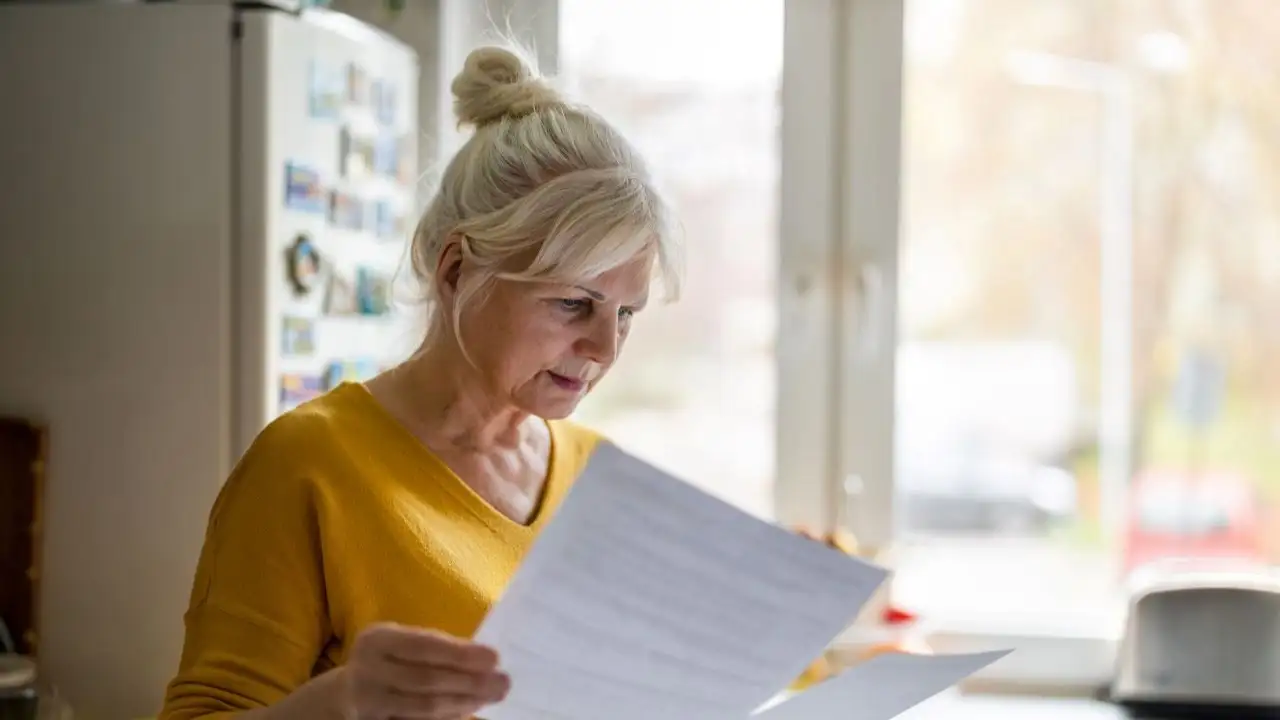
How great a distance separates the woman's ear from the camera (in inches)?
43.1

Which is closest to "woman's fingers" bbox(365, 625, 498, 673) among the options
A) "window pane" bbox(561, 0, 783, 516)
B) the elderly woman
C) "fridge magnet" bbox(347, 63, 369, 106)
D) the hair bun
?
the elderly woman

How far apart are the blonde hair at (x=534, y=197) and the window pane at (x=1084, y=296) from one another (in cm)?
100

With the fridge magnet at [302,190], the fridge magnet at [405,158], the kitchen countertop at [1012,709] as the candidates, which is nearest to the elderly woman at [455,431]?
the fridge magnet at [302,190]

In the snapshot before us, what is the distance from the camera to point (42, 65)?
5.17ft

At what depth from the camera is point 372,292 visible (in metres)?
1.78

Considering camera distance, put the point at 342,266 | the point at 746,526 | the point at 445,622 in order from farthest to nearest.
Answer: the point at 342,266, the point at 445,622, the point at 746,526

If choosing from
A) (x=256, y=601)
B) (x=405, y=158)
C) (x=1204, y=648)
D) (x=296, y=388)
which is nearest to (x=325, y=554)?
(x=256, y=601)

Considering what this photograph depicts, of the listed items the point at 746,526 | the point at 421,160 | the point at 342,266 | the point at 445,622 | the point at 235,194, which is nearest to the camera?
the point at 746,526

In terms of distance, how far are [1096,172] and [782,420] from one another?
1.92ft

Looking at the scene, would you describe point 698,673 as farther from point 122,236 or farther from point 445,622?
point 122,236

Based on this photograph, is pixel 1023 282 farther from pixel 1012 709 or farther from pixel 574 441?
pixel 574 441

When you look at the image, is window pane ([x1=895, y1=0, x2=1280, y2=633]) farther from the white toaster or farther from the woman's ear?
the woman's ear

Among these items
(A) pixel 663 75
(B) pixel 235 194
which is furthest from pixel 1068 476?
(B) pixel 235 194

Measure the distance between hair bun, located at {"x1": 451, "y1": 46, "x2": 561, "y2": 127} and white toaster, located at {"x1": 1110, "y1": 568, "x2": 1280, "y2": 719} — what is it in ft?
3.76
